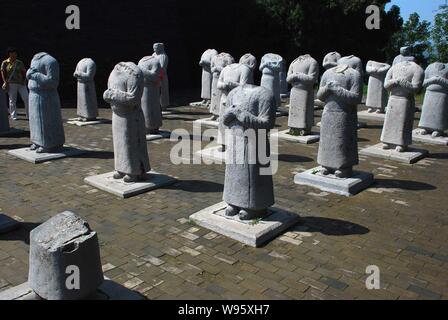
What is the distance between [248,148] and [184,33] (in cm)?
1729

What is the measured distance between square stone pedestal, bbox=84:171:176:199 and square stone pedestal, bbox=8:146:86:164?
1.77 meters

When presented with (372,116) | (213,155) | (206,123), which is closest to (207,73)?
(206,123)

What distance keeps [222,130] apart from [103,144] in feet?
9.70

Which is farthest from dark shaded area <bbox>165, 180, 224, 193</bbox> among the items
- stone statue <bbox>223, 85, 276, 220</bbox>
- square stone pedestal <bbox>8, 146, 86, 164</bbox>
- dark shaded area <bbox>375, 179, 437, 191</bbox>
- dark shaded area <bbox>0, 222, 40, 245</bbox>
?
square stone pedestal <bbox>8, 146, 86, 164</bbox>

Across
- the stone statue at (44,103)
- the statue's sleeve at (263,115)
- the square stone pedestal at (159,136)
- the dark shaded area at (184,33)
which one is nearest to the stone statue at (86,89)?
the square stone pedestal at (159,136)

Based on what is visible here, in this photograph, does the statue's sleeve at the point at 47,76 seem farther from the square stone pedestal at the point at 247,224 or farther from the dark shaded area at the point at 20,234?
the square stone pedestal at the point at 247,224

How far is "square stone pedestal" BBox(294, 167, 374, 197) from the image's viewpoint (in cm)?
714

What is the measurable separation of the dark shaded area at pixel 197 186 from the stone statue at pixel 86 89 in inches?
240

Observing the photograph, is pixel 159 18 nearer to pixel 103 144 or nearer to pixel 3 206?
pixel 103 144

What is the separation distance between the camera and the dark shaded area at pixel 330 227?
5785mm

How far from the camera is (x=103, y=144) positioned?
10445mm

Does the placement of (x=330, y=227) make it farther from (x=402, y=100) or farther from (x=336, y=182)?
(x=402, y=100)

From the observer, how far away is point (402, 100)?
889 centimetres

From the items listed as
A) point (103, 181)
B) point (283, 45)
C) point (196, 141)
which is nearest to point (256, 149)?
point (103, 181)
